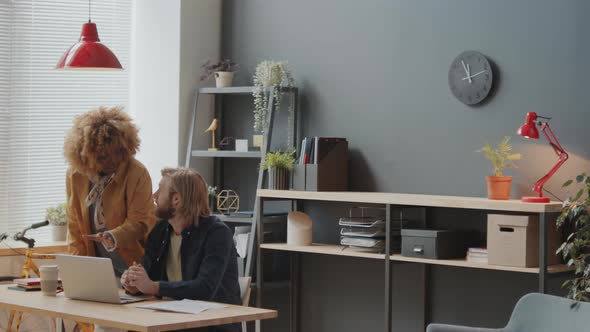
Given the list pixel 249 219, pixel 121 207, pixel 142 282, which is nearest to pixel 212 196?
pixel 249 219

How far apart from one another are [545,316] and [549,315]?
2cm

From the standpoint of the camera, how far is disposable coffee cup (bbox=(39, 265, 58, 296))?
415 centimetres

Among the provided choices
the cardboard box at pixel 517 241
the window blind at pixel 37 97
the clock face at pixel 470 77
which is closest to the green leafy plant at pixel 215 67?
the window blind at pixel 37 97

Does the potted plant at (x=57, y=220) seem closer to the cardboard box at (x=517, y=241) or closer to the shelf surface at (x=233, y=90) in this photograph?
the shelf surface at (x=233, y=90)

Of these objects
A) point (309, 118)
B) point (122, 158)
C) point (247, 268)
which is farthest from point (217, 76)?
point (122, 158)

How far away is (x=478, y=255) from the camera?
4.95 metres

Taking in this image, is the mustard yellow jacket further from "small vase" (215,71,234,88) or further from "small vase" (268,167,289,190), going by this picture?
"small vase" (215,71,234,88)

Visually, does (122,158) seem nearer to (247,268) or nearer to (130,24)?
(247,268)

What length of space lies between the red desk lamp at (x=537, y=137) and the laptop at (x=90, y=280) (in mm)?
2025

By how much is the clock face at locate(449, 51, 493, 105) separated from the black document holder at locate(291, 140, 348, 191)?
81 centimetres

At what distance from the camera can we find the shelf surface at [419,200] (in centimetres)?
467

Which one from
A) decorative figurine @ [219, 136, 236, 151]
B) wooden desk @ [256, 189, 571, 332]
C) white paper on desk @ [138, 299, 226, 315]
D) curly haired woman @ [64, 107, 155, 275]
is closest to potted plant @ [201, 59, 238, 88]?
decorative figurine @ [219, 136, 236, 151]

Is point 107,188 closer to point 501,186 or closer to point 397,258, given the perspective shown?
point 397,258

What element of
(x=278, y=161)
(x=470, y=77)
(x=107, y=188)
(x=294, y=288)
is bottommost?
(x=294, y=288)
